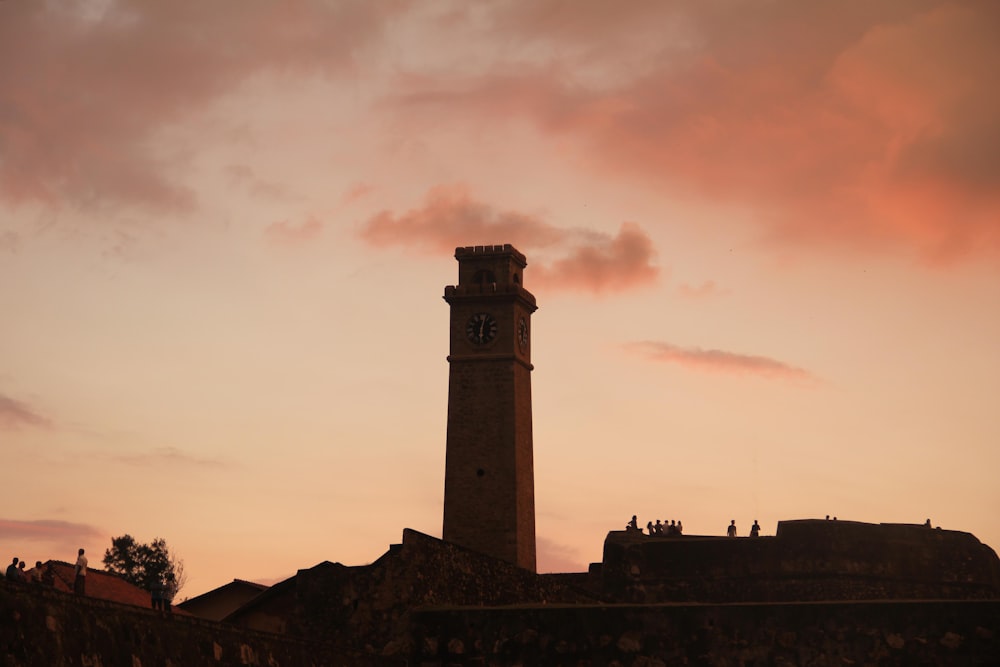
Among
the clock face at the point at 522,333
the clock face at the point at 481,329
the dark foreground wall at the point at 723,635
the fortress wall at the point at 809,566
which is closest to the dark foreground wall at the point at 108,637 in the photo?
the dark foreground wall at the point at 723,635

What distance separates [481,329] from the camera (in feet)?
183

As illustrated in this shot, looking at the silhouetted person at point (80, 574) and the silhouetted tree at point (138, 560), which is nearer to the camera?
the silhouetted person at point (80, 574)

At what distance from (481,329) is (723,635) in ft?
127

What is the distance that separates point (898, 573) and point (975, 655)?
15236 millimetres

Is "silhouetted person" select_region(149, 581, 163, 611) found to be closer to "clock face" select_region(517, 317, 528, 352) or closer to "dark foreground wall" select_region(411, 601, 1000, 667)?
"dark foreground wall" select_region(411, 601, 1000, 667)

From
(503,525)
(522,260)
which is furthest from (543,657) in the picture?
(522,260)

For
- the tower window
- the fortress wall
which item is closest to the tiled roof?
the fortress wall

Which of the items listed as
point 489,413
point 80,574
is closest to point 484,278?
point 489,413

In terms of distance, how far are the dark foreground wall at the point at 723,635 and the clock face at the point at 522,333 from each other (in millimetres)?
38162

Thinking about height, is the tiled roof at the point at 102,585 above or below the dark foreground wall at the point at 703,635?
above

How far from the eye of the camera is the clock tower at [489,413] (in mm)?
54000

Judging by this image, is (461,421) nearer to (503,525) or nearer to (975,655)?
(503,525)

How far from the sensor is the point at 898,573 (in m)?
32.0

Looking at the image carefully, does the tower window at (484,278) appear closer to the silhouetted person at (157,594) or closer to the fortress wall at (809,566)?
the fortress wall at (809,566)
